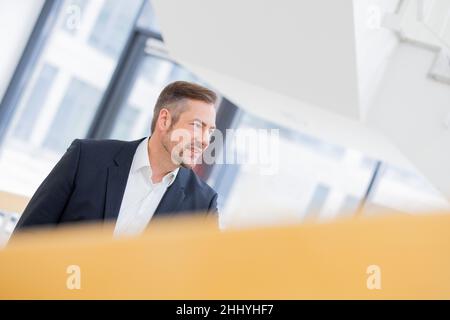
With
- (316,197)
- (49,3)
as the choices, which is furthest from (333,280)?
(49,3)

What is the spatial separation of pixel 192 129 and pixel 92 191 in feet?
Answer: 0.71

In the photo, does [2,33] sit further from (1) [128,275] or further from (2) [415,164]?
(1) [128,275]

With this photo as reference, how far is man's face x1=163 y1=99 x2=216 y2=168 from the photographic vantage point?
3.91ft

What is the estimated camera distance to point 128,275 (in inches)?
29.6

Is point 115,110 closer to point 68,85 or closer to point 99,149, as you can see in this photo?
point 68,85

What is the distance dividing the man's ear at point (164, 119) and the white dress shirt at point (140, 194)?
0.07 metres

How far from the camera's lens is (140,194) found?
1.21 meters

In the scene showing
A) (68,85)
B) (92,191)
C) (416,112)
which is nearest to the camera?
(92,191)

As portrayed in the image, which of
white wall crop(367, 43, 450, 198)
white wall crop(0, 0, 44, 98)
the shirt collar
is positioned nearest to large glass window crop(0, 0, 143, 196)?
white wall crop(0, 0, 44, 98)

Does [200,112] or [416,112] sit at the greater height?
[416,112]

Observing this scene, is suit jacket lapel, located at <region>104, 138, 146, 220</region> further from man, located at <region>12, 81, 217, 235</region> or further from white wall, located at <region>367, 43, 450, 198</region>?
white wall, located at <region>367, 43, 450, 198</region>

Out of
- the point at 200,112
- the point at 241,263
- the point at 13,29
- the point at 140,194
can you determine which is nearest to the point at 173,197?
the point at 140,194

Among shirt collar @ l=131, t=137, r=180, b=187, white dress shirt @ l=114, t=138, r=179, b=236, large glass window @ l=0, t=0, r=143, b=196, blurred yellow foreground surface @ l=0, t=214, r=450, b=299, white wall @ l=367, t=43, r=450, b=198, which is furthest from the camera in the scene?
large glass window @ l=0, t=0, r=143, b=196
